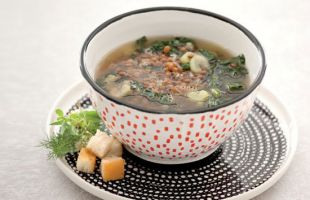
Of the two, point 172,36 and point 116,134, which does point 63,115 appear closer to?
point 116,134

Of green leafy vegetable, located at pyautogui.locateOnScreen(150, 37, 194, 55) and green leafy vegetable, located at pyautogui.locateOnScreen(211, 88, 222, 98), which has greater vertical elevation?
green leafy vegetable, located at pyautogui.locateOnScreen(150, 37, 194, 55)

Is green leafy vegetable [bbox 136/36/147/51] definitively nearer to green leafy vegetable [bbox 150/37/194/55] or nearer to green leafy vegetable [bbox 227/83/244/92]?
green leafy vegetable [bbox 150/37/194/55]

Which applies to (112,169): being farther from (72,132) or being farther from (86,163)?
(72,132)

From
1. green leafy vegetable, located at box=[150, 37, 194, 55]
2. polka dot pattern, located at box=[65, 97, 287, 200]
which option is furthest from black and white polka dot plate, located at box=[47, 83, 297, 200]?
green leafy vegetable, located at box=[150, 37, 194, 55]

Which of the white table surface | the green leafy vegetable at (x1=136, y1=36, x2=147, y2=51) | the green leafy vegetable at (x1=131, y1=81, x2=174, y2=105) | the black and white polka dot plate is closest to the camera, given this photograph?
the black and white polka dot plate

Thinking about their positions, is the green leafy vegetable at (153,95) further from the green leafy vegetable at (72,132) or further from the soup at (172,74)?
the green leafy vegetable at (72,132)

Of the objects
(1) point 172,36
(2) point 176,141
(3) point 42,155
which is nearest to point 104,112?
(2) point 176,141
